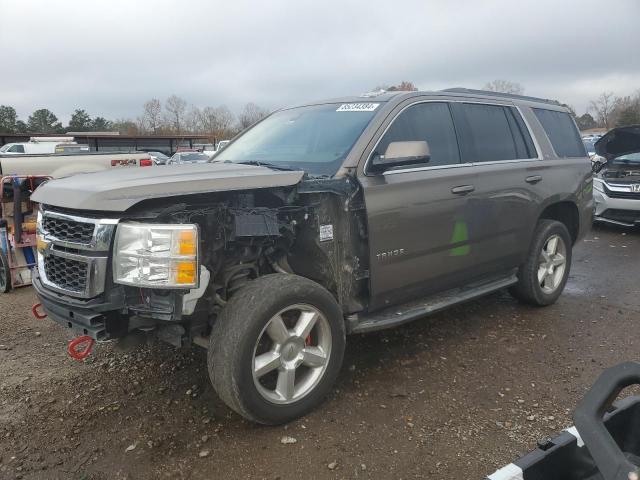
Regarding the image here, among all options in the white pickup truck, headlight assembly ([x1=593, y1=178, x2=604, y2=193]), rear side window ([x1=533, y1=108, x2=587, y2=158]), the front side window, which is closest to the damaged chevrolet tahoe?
rear side window ([x1=533, y1=108, x2=587, y2=158])

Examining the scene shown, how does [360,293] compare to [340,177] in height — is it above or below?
below

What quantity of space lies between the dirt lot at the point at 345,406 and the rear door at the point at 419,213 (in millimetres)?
622

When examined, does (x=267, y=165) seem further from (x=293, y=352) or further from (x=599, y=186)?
(x=599, y=186)

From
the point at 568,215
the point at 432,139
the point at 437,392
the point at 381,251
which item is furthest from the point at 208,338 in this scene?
the point at 568,215

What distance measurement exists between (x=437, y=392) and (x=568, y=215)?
2842mm

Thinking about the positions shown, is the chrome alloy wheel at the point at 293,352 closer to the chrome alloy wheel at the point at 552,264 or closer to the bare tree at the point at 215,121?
the chrome alloy wheel at the point at 552,264

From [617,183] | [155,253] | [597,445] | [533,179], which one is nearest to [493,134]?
[533,179]

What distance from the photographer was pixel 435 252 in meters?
3.71

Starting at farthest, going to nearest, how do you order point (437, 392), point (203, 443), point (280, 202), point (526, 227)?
point (526, 227), point (437, 392), point (280, 202), point (203, 443)

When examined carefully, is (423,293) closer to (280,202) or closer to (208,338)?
(280,202)

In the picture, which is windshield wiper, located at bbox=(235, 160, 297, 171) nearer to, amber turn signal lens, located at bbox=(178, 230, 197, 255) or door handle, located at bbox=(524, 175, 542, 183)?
amber turn signal lens, located at bbox=(178, 230, 197, 255)

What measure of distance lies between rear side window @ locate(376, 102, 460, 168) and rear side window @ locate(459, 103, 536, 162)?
0.54 ft

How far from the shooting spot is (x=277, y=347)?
2906mm

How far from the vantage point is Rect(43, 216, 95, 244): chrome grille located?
261 cm
